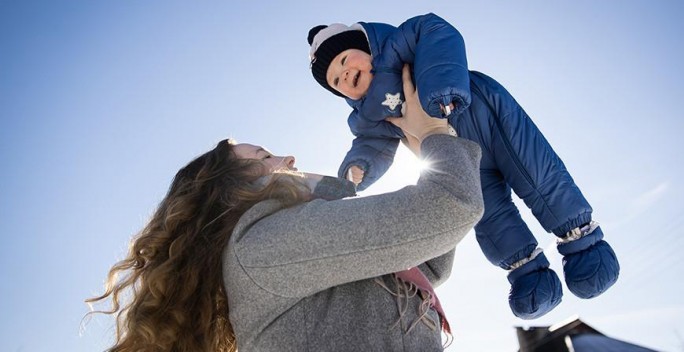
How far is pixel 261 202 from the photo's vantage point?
1.57 metres

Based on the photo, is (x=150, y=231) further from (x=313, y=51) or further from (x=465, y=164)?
(x=313, y=51)

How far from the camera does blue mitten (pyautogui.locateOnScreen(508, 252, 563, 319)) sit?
2.29 m

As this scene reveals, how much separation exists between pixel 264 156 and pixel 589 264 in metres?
1.52

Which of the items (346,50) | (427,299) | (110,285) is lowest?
(427,299)

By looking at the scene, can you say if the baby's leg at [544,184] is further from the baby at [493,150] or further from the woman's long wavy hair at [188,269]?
the woman's long wavy hair at [188,269]

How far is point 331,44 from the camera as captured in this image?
276cm

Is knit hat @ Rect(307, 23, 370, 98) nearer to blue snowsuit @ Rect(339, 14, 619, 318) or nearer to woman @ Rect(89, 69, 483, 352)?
blue snowsuit @ Rect(339, 14, 619, 318)

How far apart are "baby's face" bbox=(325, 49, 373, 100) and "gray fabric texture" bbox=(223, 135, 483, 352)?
3.74ft

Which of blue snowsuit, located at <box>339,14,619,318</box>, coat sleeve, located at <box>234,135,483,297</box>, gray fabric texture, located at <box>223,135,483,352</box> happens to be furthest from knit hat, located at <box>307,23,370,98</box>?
coat sleeve, located at <box>234,135,483,297</box>

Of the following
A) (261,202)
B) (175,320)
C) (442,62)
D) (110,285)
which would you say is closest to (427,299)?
(261,202)

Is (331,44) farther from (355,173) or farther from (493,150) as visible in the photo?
(493,150)

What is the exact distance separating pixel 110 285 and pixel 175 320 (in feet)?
1.38

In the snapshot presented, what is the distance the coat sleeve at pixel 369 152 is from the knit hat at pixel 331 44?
0.25 meters

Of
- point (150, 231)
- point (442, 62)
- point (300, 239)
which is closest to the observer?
point (300, 239)
